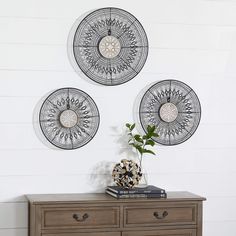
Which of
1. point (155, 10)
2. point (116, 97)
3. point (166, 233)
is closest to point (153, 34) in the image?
point (155, 10)

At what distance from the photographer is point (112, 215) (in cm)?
358

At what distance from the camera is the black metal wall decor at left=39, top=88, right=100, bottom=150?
3.80m

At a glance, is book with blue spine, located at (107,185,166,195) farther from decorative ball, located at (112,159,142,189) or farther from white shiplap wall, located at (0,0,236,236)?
white shiplap wall, located at (0,0,236,236)

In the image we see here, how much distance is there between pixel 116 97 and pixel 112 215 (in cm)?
77

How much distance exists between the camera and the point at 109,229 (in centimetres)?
358

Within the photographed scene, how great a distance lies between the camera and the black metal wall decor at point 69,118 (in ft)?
12.5

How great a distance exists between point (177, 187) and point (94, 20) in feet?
3.91

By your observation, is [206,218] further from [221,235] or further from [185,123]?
[185,123]

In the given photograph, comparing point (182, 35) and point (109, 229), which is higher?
point (182, 35)

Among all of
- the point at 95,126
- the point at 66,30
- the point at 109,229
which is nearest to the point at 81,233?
the point at 109,229

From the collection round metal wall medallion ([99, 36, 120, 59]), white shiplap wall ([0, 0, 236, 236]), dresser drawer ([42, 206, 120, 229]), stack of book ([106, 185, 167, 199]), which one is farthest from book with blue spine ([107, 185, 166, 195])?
round metal wall medallion ([99, 36, 120, 59])

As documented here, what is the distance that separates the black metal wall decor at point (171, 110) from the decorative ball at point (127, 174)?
305 millimetres

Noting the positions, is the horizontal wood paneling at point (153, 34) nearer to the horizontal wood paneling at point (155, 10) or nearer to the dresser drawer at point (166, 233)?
the horizontal wood paneling at point (155, 10)

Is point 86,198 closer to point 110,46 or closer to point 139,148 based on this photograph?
point 139,148
